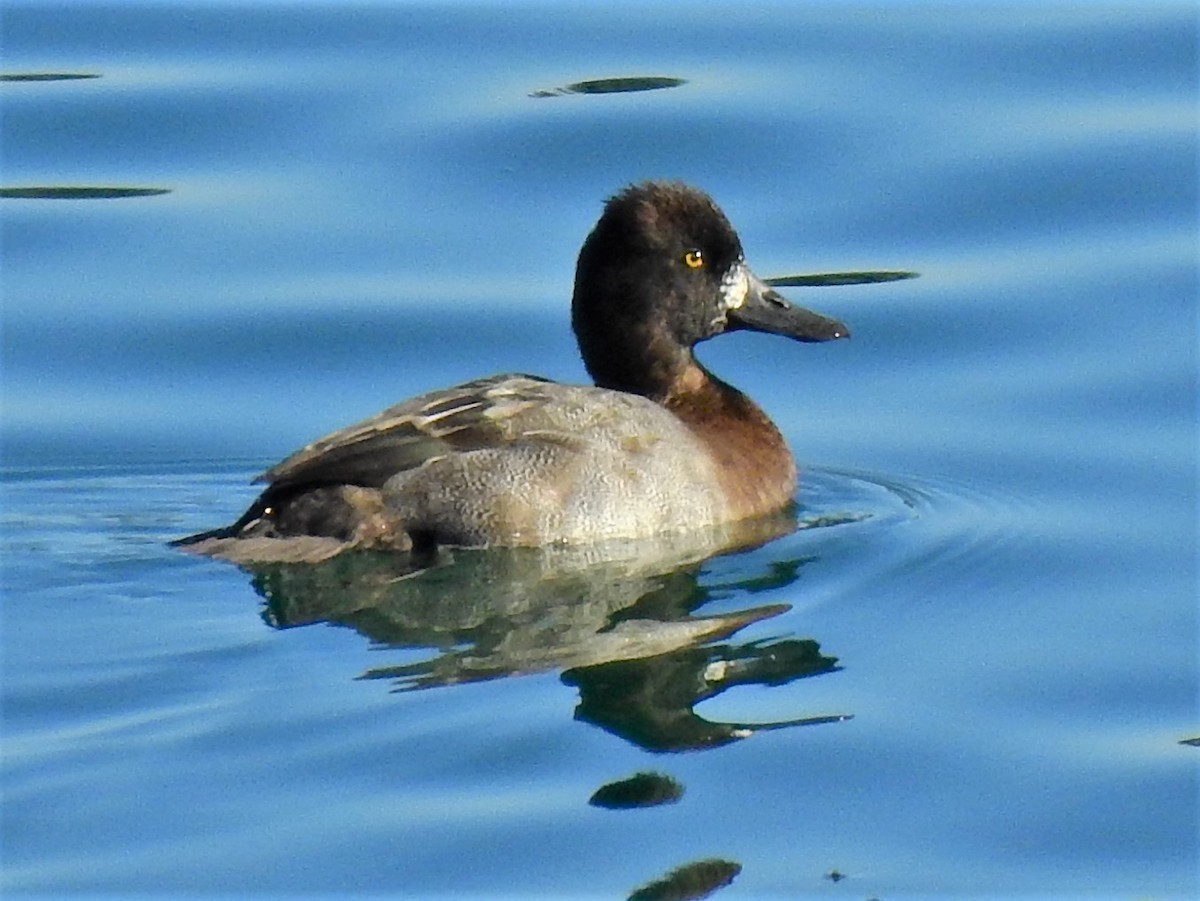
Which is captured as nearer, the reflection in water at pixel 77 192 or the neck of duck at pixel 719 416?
the neck of duck at pixel 719 416

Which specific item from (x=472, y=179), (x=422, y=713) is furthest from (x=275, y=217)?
(x=422, y=713)

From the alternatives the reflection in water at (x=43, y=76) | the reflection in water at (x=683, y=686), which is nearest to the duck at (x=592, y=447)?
the reflection in water at (x=683, y=686)

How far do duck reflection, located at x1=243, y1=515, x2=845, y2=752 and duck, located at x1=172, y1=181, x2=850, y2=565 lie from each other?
0.10 m

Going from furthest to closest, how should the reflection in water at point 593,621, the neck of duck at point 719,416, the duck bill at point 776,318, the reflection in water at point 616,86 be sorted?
the reflection in water at point 616,86
the duck bill at point 776,318
the neck of duck at point 719,416
the reflection in water at point 593,621

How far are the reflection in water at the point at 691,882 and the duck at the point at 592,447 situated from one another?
2.74 metres

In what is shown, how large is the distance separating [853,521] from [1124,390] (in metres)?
1.85

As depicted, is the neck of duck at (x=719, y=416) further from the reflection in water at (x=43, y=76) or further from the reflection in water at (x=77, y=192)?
the reflection in water at (x=43, y=76)

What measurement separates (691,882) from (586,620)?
2.13m

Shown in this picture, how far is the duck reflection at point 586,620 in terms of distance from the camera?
8406 mm

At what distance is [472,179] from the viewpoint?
13688mm

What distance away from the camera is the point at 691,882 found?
23.3ft

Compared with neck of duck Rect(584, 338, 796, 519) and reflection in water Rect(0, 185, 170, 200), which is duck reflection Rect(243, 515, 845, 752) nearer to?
neck of duck Rect(584, 338, 796, 519)

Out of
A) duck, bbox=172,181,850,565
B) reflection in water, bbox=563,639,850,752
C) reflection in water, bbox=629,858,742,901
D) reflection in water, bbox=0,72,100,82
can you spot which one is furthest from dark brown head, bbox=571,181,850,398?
reflection in water, bbox=0,72,100,82

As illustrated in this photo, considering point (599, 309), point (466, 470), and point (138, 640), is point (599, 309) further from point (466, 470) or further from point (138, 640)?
point (138, 640)
